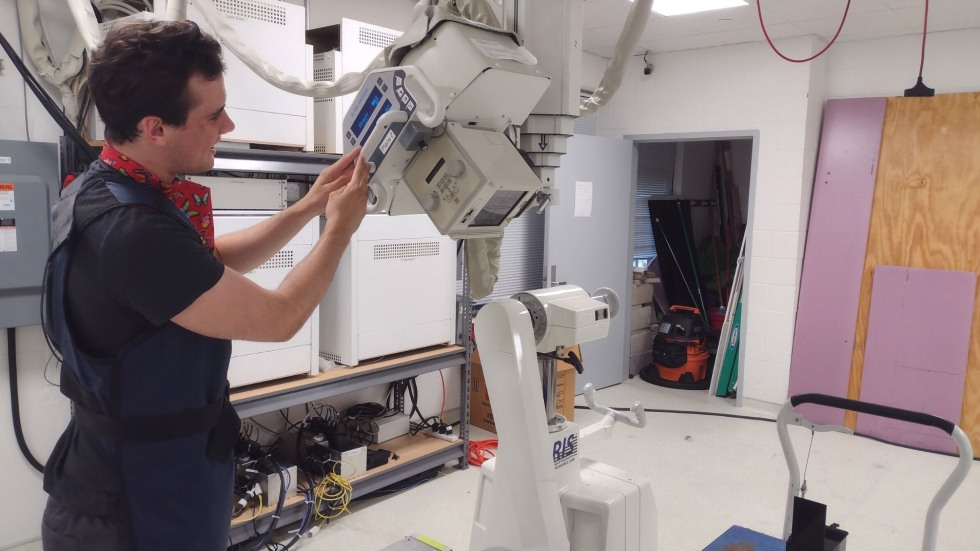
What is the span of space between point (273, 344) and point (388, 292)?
61 centimetres

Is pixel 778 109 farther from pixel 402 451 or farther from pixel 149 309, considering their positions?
pixel 149 309

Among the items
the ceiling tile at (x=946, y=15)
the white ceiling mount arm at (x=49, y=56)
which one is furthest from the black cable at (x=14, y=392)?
the ceiling tile at (x=946, y=15)

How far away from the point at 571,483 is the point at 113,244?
137cm

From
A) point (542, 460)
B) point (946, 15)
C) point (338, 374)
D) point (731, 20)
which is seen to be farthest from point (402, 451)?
point (946, 15)

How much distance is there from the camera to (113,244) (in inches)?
45.4

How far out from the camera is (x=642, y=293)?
6004mm

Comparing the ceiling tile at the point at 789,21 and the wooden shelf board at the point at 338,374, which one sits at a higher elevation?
the ceiling tile at the point at 789,21

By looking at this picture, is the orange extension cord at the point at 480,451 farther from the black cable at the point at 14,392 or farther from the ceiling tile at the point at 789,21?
the ceiling tile at the point at 789,21

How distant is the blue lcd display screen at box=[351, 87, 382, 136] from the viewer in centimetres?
143

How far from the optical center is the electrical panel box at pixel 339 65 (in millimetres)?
2936

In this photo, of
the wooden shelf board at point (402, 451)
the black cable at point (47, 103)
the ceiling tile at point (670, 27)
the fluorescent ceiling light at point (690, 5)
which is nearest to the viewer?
the black cable at point (47, 103)

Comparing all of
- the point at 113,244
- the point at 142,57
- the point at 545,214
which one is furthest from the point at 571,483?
the point at 545,214

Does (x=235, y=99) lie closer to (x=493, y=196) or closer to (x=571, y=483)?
(x=493, y=196)

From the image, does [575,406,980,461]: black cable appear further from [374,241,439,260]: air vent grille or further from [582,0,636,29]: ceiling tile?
[582,0,636,29]: ceiling tile
